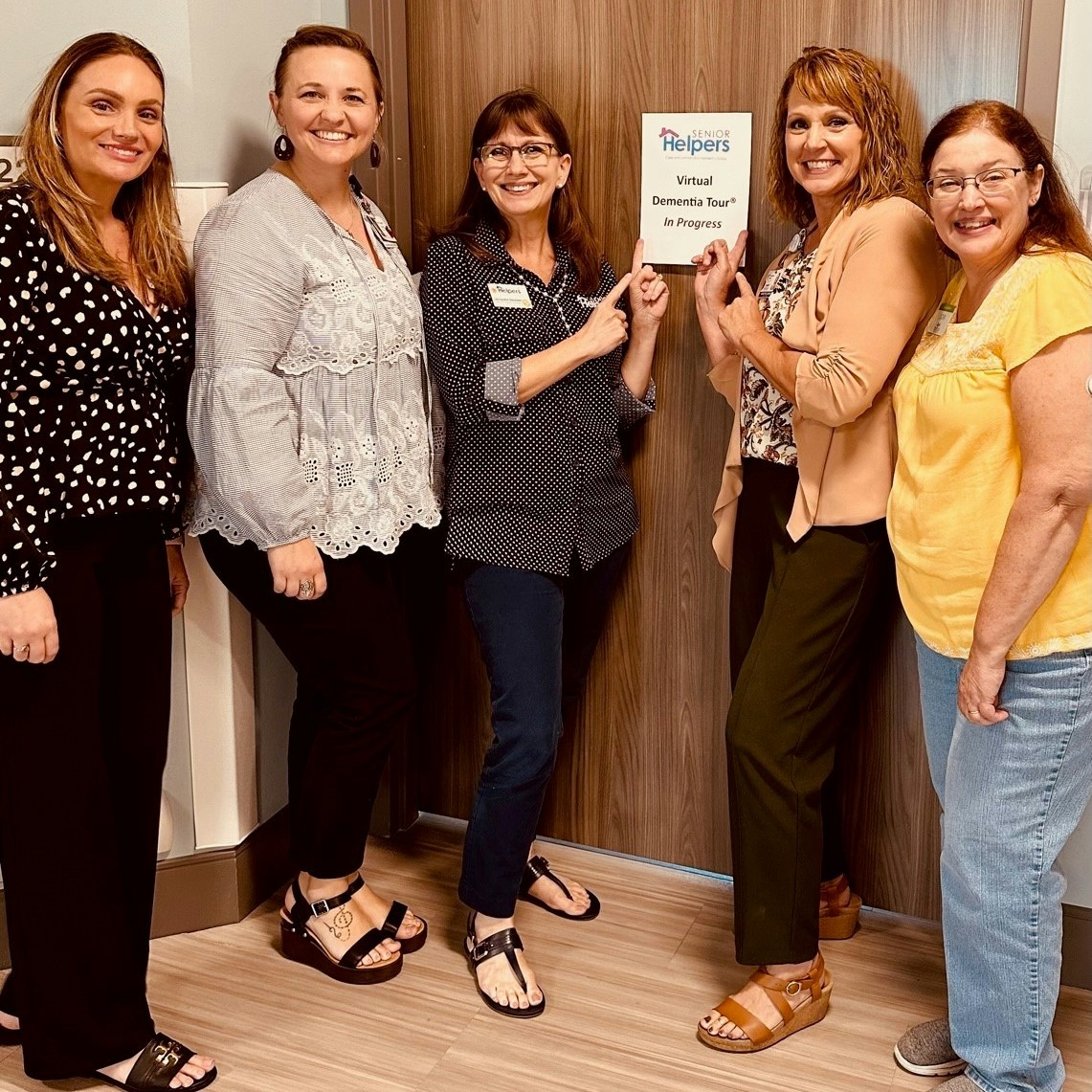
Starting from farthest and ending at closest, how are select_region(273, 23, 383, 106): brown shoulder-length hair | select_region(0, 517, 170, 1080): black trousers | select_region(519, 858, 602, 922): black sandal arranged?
select_region(519, 858, 602, 922): black sandal, select_region(273, 23, 383, 106): brown shoulder-length hair, select_region(0, 517, 170, 1080): black trousers

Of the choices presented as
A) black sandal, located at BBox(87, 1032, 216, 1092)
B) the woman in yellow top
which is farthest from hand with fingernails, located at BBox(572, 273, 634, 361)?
black sandal, located at BBox(87, 1032, 216, 1092)

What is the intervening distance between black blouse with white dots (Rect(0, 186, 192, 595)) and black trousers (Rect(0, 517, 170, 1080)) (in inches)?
2.3

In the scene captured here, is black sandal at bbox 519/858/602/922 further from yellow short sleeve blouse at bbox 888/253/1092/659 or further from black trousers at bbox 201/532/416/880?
yellow short sleeve blouse at bbox 888/253/1092/659

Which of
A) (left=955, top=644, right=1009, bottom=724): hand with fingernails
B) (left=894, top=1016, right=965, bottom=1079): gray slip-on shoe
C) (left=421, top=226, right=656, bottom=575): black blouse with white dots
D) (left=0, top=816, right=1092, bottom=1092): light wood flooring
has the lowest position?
(left=0, top=816, right=1092, bottom=1092): light wood flooring

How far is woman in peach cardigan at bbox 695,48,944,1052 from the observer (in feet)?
6.37

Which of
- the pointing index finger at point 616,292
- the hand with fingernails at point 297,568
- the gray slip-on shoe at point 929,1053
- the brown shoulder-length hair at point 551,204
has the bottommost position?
the gray slip-on shoe at point 929,1053

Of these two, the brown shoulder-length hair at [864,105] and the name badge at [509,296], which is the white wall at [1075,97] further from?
the name badge at [509,296]

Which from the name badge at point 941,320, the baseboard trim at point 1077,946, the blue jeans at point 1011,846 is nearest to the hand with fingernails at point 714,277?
the name badge at point 941,320

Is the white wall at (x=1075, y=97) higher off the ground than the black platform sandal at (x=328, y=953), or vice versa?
the white wall at (x=1075, y=97)

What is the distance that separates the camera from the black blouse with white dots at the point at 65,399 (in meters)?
→ 1.75

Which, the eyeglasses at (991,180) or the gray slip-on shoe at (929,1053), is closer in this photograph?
the eyeglasses at (991,180)

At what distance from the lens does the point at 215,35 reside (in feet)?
7.50

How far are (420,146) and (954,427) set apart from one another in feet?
4.36

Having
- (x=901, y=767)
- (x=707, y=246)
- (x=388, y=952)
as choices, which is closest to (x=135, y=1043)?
(x=388, y=952)
